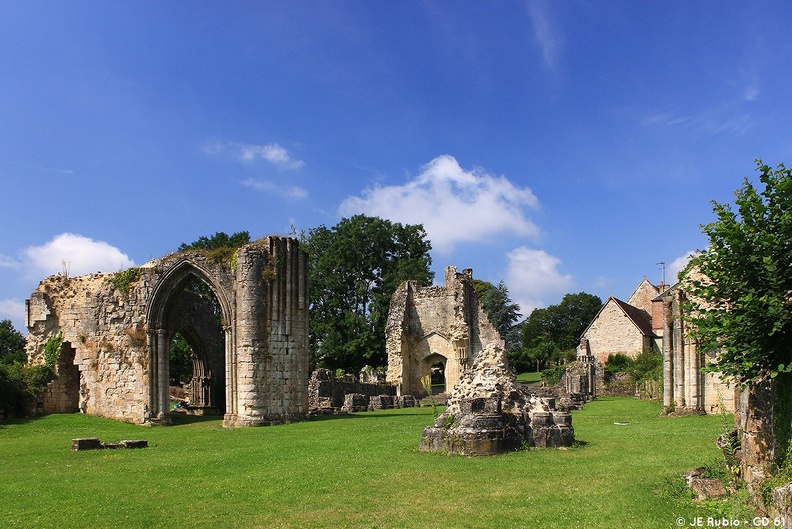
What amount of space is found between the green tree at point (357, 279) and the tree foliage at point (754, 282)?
3838 cm

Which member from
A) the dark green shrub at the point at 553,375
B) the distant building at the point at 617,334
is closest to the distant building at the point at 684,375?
the dark green shrub at the point at 553,375

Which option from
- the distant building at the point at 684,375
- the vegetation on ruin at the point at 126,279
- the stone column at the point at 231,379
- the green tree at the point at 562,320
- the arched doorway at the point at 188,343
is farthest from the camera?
the green tree at the point at 562,320

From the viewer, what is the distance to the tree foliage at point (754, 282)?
637cm

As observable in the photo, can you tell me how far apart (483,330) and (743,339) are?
3068 centimetres

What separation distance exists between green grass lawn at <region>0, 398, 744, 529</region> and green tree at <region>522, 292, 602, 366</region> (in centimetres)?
5234

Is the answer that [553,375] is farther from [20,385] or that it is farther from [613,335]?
[20,385]

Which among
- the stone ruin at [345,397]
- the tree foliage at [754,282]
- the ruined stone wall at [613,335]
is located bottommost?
the stone ruin at [345,397]

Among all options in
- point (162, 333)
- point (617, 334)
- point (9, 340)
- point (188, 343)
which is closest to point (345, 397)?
point (188, 343)

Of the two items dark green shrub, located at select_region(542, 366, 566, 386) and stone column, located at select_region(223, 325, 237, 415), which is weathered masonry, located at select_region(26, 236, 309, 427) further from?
dark green shrub, located at select_region(542, 366, 566, 386)

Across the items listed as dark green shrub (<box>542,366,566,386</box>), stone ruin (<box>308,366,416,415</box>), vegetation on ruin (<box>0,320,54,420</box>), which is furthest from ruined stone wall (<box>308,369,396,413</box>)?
dark green shrub (<box>542,366,566,386</box>)

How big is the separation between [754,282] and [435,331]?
31.6m

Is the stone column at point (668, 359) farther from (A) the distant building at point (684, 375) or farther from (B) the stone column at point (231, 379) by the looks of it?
(B) the stone column at point (231, 379)

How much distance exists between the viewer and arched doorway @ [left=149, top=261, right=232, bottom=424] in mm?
22281

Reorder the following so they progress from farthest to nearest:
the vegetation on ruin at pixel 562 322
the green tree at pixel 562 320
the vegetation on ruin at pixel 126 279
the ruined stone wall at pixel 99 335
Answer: the green tree at pixel 562 320 → the vegetation on ruin at pixel 562 322 → the vegetation on ruin at pixel 126 279 → the ruined stone wall at pixel 99 335
